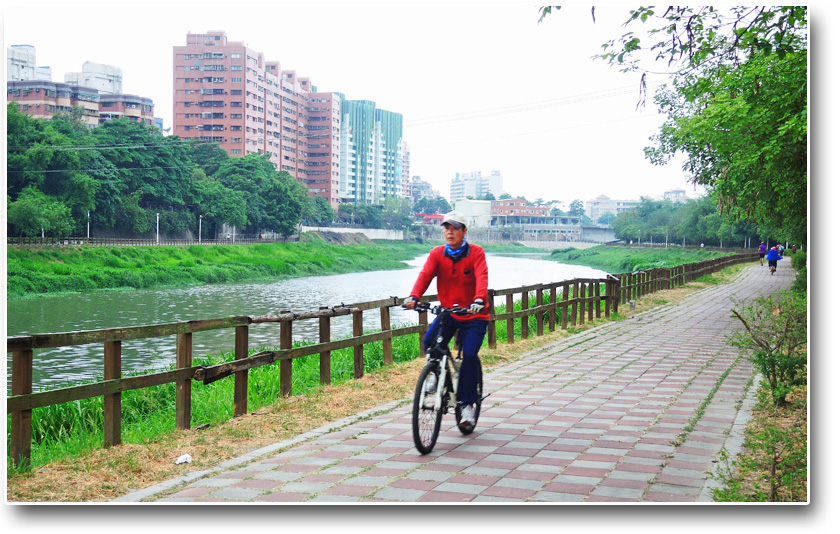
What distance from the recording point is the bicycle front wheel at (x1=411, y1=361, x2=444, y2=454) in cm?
Result: 515

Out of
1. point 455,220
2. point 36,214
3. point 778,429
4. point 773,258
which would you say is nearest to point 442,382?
point 455,220

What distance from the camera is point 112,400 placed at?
5559 mm

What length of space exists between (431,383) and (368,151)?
157872 millimetres

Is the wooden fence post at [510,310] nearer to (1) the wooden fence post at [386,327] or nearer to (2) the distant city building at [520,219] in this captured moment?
(1) the wooden fence post at [386,327]

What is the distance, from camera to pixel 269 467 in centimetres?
498

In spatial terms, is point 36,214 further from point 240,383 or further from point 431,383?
point 431,383

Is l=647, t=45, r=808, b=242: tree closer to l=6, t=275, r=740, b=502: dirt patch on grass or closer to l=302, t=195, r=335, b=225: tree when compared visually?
l=6, t=275, r=740, b=502: dirt patch on grass

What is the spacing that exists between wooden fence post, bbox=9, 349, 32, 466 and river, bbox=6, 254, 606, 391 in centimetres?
597

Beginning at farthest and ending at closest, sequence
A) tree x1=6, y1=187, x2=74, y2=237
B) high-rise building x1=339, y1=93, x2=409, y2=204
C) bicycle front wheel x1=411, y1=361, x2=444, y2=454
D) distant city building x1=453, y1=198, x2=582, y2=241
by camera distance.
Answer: high-rise building x1=339, y1=93, x2=409, y2=204
distant city building x1=453, y1=198, x2=582, y2=241
tree x1=6, y1=187, x2=74, y2=237
bicycle front wheel x1=411, y1=361, x2=444, y2=454

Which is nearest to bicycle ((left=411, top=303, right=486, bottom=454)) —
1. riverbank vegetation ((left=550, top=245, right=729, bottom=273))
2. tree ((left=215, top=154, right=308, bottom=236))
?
riverbank vegetation ((left=550, top=245, right=729, bottom=273))

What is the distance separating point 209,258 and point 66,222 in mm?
21518

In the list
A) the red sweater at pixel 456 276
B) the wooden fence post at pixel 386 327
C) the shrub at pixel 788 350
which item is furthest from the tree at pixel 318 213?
the red sweater at pixel 456 276

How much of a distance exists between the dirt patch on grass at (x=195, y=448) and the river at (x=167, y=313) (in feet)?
16.3
